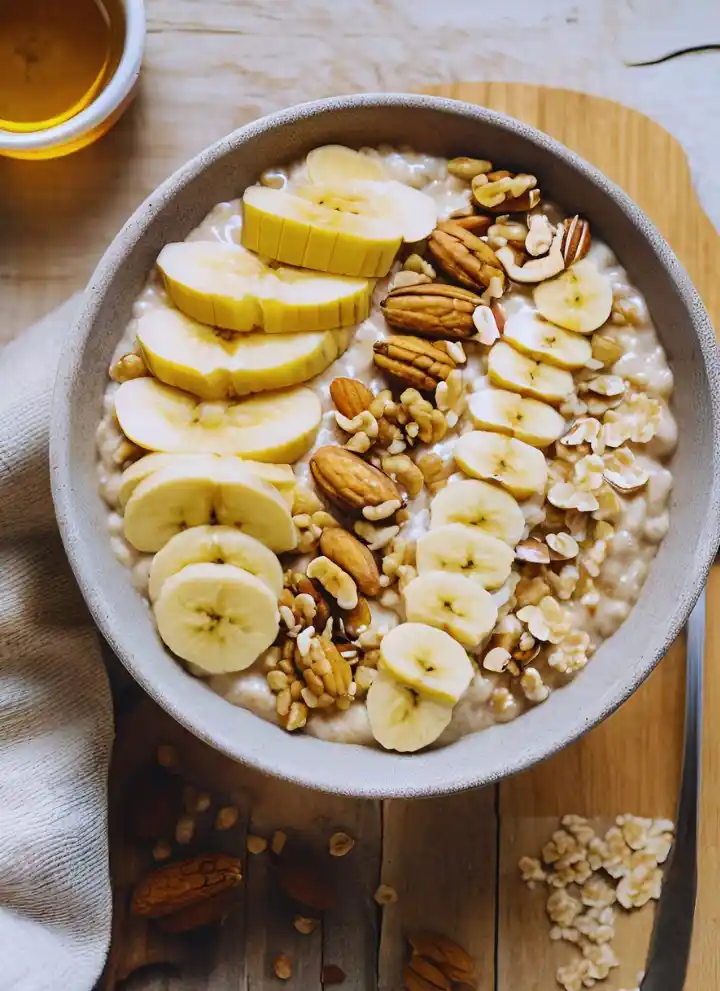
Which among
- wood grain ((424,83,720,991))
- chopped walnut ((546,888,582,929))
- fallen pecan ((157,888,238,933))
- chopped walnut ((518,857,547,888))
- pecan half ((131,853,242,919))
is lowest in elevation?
fallen pecan ((157,888,238,933))

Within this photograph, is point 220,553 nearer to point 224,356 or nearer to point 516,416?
point 224,356

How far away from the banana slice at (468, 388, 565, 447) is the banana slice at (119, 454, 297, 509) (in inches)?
8.5

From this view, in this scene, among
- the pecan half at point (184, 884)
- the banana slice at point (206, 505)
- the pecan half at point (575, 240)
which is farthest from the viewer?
the pecan half at point (184, 884)

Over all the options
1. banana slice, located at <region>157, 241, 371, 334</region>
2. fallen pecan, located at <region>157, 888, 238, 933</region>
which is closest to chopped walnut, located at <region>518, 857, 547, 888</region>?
fallen pecan, located at <region>157, 888, 238, 933</region>

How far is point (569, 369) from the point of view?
47.4 inches

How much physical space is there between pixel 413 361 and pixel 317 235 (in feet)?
0.55

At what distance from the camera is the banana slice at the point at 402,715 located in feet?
3.77

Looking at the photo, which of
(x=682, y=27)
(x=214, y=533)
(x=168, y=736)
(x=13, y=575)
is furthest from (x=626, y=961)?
(x=682, y=27)

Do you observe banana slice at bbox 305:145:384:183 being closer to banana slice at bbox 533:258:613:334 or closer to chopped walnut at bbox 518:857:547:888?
banana slice at bbox 533:258:613:334

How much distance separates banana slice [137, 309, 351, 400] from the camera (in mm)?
1154

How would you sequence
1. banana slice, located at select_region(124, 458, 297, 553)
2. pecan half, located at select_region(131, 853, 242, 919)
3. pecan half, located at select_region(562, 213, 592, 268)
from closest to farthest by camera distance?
banana slice, located at select_region(124, 458, 297, 553)
pecan half, located at select_region(562, 213, 592, 268)
pecan half, located at select_region(131, 853, 242, 919)

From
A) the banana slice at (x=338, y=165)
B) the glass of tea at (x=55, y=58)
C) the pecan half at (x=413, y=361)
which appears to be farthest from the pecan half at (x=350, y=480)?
the glass of tea at (x=55, y=58)

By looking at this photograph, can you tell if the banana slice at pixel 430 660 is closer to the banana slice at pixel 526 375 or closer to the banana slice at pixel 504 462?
the banana slice at pixel 504 462

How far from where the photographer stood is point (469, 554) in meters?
1.14
